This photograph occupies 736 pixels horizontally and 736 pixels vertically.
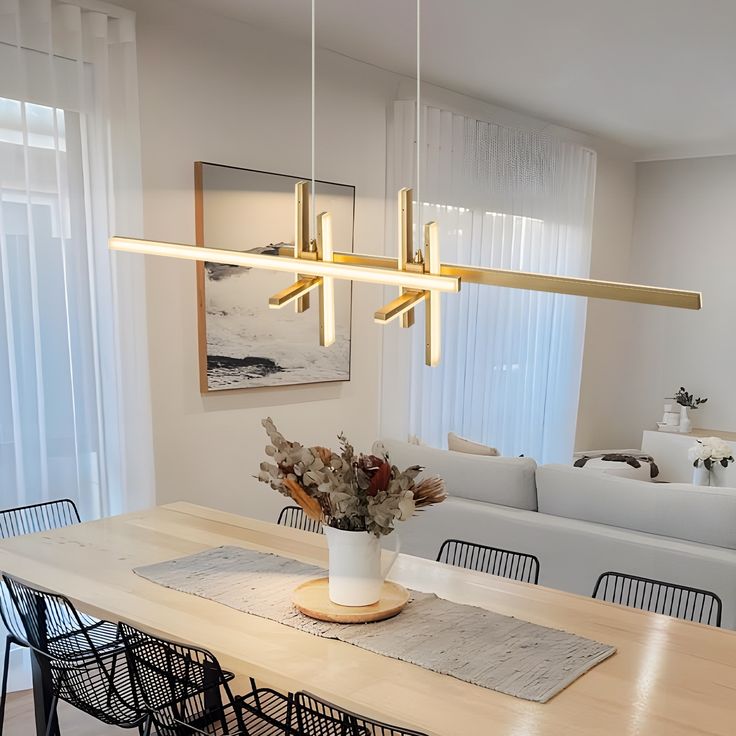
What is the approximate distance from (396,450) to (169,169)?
1796 millimetres

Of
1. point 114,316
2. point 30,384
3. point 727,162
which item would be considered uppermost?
point 727,162

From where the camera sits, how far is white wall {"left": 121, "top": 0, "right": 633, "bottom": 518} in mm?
3883

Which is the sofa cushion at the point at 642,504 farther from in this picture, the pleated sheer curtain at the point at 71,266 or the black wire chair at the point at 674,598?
the pleated sheer curtain at the point at 71,266

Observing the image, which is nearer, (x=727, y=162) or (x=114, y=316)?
(x=114, y=316)

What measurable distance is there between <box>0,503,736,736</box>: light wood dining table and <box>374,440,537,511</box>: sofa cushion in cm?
110

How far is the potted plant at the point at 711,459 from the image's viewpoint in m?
5.12

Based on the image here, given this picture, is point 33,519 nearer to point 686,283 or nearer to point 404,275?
point 404,275

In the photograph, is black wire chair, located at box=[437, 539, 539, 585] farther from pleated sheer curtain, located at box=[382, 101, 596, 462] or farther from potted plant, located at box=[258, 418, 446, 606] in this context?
pleated sheer curtain, located at box=[382, 101, 596, 462]

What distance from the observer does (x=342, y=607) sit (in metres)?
2.21

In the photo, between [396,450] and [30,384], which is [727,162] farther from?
[30,384]

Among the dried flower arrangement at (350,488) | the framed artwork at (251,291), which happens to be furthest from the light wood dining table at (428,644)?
the framed artwork at (251,291)

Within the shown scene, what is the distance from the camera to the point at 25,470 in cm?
336

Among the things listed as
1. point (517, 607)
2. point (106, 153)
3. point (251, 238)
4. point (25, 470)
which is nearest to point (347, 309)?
point (251, 238)

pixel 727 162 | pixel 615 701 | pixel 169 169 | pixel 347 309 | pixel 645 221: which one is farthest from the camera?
pixel 645 221
